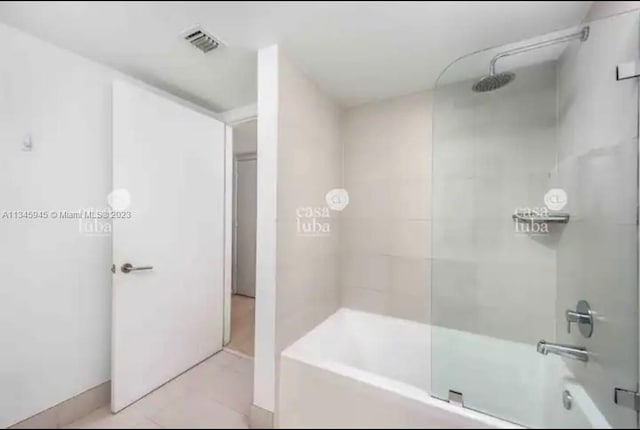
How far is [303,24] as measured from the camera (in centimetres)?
117

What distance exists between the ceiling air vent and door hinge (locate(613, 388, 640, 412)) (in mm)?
2158

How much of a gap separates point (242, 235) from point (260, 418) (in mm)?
1114

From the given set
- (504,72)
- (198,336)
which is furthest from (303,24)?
(198,336)

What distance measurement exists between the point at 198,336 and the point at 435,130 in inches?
84.2

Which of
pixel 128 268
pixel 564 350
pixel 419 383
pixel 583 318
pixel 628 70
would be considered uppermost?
pixel 628 70

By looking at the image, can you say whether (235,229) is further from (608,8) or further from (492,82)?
(608,8)

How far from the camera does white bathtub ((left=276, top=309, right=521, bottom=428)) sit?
104cm

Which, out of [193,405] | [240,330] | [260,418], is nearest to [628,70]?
[260,418]

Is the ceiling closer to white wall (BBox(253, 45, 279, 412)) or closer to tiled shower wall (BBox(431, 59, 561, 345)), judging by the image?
white wall (BBox(253, 45, 279, 412))

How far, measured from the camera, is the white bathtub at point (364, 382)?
40.9 inches

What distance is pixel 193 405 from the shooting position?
4.90 feet

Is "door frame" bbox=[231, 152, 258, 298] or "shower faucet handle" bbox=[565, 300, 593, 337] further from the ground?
"door frame" bbox=[231, 152, 258, 298]

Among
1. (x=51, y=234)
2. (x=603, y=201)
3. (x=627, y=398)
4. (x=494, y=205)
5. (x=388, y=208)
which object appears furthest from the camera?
(x=388, y=208)

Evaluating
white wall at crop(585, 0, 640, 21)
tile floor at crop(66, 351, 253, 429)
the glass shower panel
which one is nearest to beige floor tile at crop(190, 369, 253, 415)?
tile floor at crop(66, 351, 253, 429)
